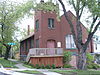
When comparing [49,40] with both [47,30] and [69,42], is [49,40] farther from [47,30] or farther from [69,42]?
[69,42]

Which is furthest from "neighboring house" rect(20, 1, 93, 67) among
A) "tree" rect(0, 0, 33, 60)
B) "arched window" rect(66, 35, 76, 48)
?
"tree" rect(0, 0, 33, 60)

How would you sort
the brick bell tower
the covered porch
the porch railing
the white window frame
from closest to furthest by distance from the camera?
the covered porch, the porch railing, the brick bell tower, the white window frame

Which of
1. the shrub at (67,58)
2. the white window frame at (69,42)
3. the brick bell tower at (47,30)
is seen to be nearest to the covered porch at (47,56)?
the shrub at (67,58)

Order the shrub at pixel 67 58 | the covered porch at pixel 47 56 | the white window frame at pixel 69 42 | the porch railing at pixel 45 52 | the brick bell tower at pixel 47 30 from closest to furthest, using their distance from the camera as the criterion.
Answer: the covered porch at pixel 47 56 < the porch railing at pixel 45 52 < the shrub at pixel 67 58 < the brick bell tower at pixel 47 30 < the white window frame at pixel 69 42

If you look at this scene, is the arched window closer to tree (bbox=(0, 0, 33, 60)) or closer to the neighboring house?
the neighboring house

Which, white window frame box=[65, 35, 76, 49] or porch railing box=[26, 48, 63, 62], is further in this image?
white window frame box=[65, 35, 76, 49]

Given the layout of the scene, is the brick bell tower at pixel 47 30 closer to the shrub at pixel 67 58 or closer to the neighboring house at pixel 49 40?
the neighboring house at pixel 49 40

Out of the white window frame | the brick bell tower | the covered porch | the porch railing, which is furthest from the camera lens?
the white window frame

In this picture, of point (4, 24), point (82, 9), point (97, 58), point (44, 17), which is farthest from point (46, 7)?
point (97, 58)

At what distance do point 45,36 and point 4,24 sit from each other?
7.03 metres

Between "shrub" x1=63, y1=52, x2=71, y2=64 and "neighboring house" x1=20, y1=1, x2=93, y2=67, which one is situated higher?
"neighboring house" x1=20, y1=1, x2=93, y2=67

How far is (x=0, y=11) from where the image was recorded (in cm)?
2858

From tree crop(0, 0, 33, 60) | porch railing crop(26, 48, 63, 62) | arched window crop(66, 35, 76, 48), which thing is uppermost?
tree crop(0, 0, 33, 60)

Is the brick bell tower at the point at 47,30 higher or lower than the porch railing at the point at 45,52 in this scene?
higher
